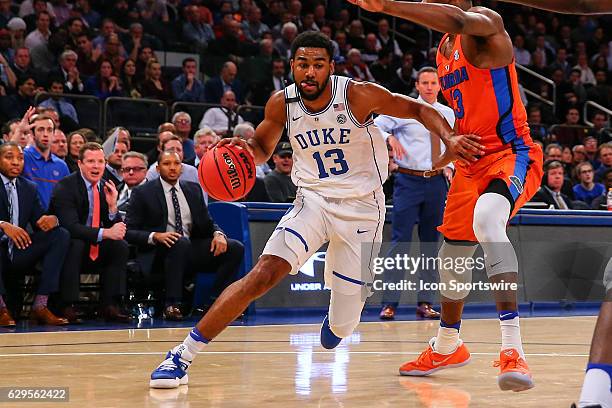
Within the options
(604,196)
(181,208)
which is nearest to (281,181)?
(181,208)

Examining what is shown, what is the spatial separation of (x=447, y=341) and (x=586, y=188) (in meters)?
7.11

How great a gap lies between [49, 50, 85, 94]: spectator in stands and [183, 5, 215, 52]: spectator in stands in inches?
113

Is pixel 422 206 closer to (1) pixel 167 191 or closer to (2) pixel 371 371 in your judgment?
(1) pixel 167 191

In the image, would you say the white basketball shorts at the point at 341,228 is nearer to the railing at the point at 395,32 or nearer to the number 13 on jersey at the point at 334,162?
the number 13 on jersey at the point at 334,162

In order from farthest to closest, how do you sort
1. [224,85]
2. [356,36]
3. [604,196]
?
[356,36]
[224,85]
[604,196]

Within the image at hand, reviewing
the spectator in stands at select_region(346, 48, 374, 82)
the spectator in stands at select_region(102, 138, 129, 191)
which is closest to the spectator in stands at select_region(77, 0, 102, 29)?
the spectator in stands at select_region(346, 48, 374, 82)

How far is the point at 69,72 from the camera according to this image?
11.7m

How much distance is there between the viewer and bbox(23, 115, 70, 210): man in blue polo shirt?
8.64m

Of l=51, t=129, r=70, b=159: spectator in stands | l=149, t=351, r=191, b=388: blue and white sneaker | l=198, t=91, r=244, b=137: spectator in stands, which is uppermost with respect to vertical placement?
l=198, t=91, r=244, b=137: spectator in stands

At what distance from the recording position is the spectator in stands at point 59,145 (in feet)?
30.7

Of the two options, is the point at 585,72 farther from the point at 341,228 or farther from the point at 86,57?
the point at 341,228

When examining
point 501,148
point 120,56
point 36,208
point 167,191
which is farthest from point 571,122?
point 501,148

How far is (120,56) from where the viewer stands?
40.9 ft

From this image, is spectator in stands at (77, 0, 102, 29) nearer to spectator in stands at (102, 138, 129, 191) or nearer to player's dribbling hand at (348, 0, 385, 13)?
spectator in stands at (102, 138, 129, 191)
